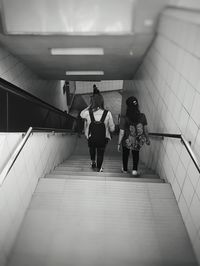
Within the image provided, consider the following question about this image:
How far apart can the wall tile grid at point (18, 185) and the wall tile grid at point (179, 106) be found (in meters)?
1.68

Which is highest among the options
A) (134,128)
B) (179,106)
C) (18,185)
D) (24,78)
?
(24,78)

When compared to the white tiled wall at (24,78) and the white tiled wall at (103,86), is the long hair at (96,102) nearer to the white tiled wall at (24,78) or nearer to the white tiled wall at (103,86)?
the white tiled wall at (24,78)

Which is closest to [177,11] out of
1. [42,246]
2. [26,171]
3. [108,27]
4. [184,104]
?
[184,104]

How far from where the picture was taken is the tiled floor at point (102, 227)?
85.4 inches

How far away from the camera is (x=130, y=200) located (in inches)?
115

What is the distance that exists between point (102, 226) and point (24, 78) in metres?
4.83

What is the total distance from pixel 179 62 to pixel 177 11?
1.92 ft

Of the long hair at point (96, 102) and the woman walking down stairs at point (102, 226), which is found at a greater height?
the long hair at point (96, 102)

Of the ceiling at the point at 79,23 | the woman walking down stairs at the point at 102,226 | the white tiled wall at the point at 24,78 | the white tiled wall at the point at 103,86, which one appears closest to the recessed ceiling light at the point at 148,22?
the ceiling at the point at 79,23

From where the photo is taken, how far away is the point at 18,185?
2.63 meters

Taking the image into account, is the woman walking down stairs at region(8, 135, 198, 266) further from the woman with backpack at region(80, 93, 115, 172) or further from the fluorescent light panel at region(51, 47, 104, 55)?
the fluorescent light panel at region(51, 47, 104, 55)

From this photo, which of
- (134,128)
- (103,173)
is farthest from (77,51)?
(103,173)

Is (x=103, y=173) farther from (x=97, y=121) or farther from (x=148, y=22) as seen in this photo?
(x=148, y=22)

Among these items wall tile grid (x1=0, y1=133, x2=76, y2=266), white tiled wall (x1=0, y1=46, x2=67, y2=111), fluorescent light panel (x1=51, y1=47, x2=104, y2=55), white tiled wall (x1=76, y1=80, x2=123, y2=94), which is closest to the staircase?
wall tile grid (x1=0, y1=133, x2=76, y2=266)
